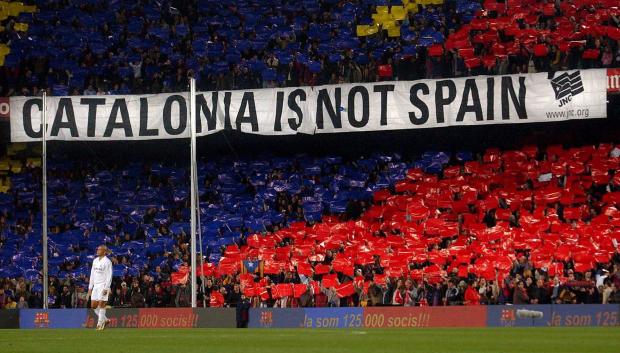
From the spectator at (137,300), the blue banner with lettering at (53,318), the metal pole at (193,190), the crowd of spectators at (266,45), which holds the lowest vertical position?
the blue banner with lettering at (53,318)

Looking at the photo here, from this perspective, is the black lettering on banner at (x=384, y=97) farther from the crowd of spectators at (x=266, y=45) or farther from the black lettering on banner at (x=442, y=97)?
the black lettering on banner at (x=442, y=97)

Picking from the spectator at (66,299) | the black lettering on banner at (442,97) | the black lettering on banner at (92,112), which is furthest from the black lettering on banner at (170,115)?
the black lettering on banner at (442,97)

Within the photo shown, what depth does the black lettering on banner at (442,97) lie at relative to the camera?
1396 inches

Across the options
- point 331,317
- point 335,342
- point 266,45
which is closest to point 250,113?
point 266,45

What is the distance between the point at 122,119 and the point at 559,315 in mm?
17153

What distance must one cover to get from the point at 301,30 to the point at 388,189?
7.11m

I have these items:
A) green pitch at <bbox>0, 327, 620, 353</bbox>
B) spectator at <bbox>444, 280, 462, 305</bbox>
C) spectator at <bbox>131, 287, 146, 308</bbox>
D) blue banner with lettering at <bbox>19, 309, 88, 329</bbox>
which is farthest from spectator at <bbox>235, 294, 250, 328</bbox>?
green pitch at <bbox>0, 327, 620, 353</bbox>

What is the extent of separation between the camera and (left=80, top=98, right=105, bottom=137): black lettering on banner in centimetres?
3725

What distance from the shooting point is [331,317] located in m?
28.3

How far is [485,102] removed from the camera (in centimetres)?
3519

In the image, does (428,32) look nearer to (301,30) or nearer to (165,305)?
(301,30)

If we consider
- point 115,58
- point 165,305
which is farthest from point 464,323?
point 115,58

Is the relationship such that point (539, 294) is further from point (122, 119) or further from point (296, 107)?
point (122, 119)

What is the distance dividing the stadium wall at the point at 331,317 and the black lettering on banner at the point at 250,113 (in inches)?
360
